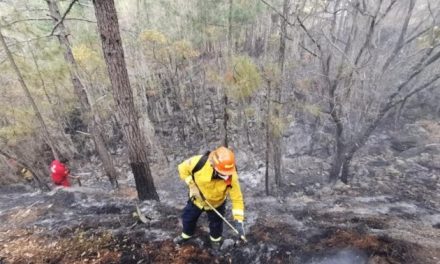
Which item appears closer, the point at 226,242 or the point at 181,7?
the point at 226,242

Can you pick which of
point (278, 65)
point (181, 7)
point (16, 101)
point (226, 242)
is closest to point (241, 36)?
point (181, 7)

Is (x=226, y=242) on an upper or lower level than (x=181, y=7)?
lower

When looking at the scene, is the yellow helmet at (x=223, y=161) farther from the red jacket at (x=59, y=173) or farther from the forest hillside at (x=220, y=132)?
the red jacket at (x=59, y=173)

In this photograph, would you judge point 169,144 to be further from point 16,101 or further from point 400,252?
point 400,252

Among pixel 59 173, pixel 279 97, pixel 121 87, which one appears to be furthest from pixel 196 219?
pixel 59 173

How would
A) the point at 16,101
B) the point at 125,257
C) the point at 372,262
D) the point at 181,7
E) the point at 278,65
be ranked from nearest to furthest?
1. the point at 372,262
2. the point at 125,257
3. the point at 278,65
4. the point at 16,101
5. the point at 181,7

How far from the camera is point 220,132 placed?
472 inches

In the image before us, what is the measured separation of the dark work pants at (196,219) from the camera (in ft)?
14.4

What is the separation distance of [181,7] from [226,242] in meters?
9.08

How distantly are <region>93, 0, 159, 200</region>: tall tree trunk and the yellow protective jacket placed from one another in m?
1.74

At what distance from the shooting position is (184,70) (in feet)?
39.3

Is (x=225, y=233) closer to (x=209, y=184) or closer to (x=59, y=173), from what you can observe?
(x=209, y=184)

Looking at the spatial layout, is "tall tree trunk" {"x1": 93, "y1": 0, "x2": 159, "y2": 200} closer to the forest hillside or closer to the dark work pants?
the forest hillside

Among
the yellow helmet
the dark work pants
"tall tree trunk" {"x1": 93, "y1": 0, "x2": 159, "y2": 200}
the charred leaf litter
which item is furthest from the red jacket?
the yellow helmet
